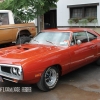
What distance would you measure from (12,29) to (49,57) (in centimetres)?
444

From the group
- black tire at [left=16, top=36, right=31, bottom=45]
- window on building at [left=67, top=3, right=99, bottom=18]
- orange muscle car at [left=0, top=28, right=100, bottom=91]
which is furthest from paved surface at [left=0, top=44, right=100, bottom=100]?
window on building at [left=67, top=3, right=99, bottom=18]

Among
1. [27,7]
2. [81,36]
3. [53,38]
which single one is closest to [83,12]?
[27,7]

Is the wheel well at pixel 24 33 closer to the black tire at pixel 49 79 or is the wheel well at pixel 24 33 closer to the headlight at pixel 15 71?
the black tire at pixel 49 79

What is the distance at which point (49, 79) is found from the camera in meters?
4.75

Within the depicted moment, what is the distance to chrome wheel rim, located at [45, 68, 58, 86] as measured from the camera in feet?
15.3

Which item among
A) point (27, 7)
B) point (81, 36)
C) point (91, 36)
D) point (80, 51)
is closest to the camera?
point (80, 51)

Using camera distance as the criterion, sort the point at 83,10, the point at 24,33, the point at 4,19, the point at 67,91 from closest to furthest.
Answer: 1. the point at 67,91
2. the point at 4,19
3. the point at 24,33
4. the point at 83,10

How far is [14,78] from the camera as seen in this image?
4.21 m

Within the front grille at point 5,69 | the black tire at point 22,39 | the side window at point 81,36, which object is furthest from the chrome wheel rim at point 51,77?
the black tire at point 22,39

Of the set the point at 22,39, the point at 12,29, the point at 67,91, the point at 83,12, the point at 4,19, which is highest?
the point at 83,12

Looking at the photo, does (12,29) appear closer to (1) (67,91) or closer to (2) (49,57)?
(2) (49,57)

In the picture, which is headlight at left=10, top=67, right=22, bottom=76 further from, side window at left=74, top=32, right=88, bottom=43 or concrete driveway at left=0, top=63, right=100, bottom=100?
side window at left=74, top=32, right=88, bottom=43

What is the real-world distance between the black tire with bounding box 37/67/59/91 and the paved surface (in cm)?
12

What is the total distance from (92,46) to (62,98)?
2.40 meters
